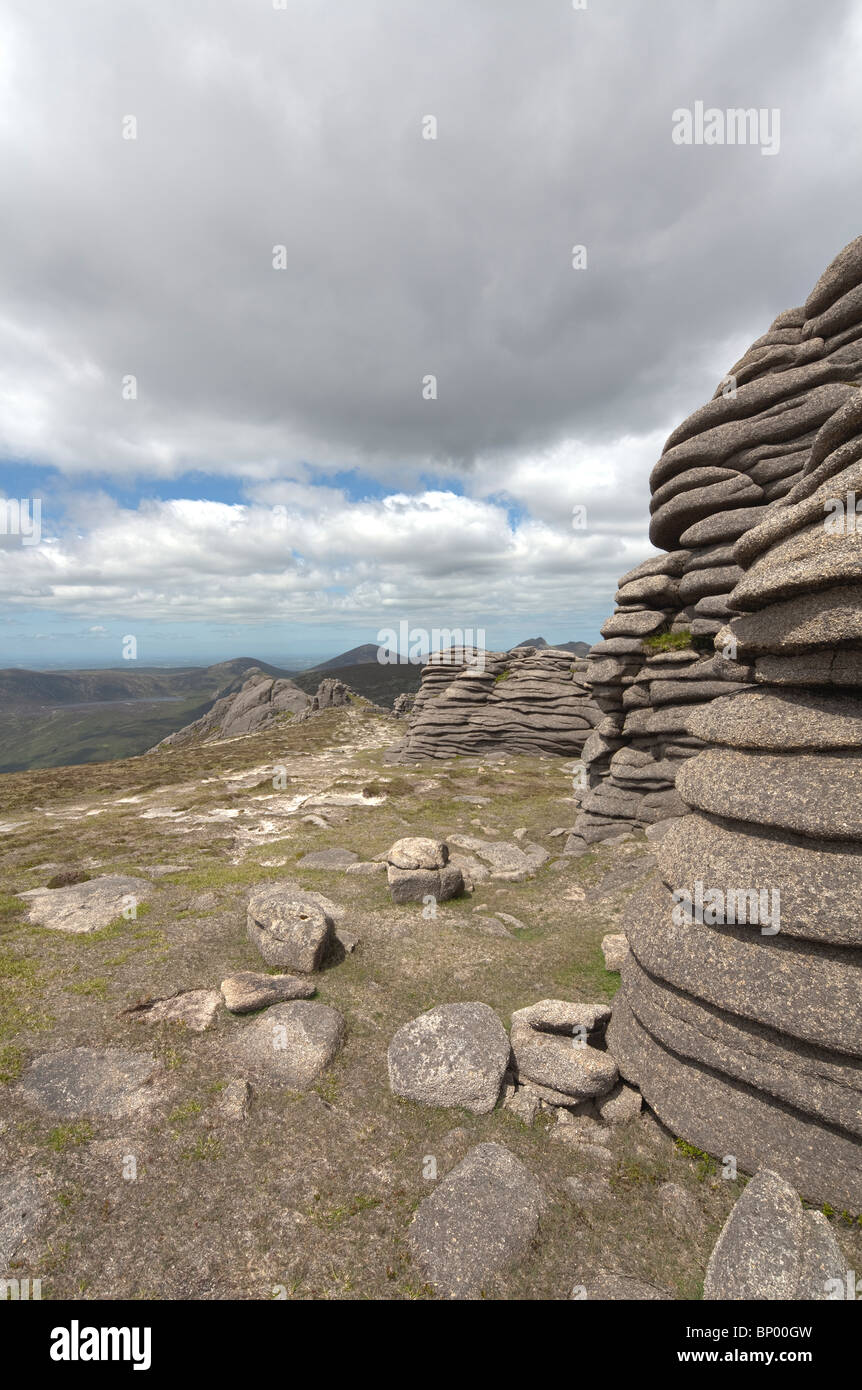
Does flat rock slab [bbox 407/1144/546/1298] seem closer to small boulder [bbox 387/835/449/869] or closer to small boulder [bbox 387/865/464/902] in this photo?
small boulder [bbox 387/865/464/902]

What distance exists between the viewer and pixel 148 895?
16328mm

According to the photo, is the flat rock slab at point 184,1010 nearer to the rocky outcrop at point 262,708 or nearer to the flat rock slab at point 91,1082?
the flat rock slab at point 91,1082

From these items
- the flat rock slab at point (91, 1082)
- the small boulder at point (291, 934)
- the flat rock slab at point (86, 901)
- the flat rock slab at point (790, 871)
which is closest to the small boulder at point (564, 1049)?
the flat rock slab at point (790, 871)

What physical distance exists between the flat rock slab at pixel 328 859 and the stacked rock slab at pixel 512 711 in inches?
1035

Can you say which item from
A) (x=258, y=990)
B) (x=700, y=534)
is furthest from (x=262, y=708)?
(x=258, y=990)

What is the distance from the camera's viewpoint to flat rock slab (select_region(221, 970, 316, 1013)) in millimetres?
10453

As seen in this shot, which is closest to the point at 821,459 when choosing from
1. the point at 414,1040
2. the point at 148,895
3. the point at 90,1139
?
the point at 414,1040

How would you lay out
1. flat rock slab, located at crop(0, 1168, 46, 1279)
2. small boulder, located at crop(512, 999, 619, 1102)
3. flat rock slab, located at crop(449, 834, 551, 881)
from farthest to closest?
1. flat rock slab, located at crop(449, 834, 551, 881)
2. small boulder, located at crop(512, 999, 619, 1102)
3. flat rock slab, located at crop(0, 1168, 46, 1279)

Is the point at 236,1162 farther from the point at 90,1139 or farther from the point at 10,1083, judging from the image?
the point at 10,1083

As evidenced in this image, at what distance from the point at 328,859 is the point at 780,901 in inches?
614

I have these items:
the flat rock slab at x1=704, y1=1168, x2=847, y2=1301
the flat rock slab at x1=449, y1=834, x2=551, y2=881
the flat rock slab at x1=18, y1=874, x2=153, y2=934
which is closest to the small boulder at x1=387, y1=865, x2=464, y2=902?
the flat rock slab at x1=449, y1=834, x2=551, y2=881

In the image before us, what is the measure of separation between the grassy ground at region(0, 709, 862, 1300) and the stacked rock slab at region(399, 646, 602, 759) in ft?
83.0

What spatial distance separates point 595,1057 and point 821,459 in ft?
34.8

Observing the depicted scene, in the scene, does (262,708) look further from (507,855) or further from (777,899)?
(777,899)
